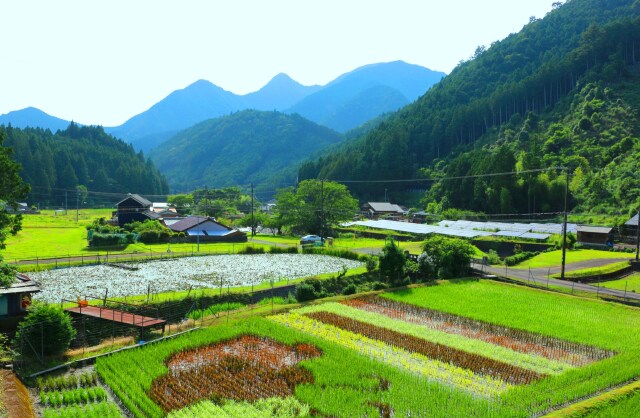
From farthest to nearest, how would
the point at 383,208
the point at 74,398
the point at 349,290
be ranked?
the point at 383,208 < the point at 349,290 < the point at 74,398

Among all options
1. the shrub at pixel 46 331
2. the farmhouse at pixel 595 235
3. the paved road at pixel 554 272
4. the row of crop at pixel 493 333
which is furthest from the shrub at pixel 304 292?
the farmhouse at pixel 595 235

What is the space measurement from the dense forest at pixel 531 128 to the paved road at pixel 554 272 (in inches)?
929

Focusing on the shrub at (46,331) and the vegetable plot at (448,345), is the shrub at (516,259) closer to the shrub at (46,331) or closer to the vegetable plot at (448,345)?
the vegetable plot at (448,345)

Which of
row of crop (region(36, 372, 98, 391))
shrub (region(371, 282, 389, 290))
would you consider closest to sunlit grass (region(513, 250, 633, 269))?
shrub (region(371, 282, 389, 290))

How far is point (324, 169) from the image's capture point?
124 m

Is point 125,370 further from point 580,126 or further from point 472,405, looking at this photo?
point 580,126

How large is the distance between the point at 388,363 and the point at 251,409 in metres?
5.87

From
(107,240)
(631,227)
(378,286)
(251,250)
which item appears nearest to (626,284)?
(378,286)

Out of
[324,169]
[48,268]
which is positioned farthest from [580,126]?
[48,268]

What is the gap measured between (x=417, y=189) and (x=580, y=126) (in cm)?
3677

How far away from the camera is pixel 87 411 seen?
13.3 metres

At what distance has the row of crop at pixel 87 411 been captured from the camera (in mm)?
12961

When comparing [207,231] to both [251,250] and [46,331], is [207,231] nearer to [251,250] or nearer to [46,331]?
[251,250]

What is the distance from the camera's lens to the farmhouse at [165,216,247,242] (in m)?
58.5
